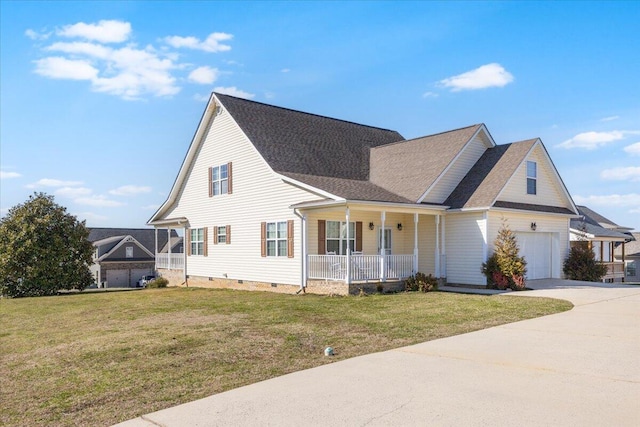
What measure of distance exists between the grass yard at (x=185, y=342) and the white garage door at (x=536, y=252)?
20.8 ft

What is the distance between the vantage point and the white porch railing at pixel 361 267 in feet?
57.2

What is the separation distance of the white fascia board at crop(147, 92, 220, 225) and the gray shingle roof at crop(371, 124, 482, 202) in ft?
25.9

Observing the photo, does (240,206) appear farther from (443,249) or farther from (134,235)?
(134,235)

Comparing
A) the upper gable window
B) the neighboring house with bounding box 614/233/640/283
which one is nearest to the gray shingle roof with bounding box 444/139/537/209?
the upper gable window

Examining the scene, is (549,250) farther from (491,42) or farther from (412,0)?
(412,0)

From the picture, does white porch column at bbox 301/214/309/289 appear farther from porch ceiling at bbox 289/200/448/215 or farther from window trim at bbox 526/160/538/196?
window trim at bbox 526/160/538/196

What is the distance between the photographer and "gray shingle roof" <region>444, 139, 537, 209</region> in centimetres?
1926

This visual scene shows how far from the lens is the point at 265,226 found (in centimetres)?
2055

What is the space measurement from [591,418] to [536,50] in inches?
577

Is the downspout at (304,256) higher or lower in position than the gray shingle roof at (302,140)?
lower

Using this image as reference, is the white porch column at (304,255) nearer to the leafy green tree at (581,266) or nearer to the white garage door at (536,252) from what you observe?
the white garage door at (536,252)

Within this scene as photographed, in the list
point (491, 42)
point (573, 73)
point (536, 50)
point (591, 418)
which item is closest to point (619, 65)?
point (573, 73)

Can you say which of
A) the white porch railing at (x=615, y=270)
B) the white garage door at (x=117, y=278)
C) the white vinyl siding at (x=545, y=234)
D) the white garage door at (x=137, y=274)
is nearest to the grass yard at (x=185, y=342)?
the white vinyl siding at (x=545, y=234)

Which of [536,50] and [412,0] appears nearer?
[412,0]
